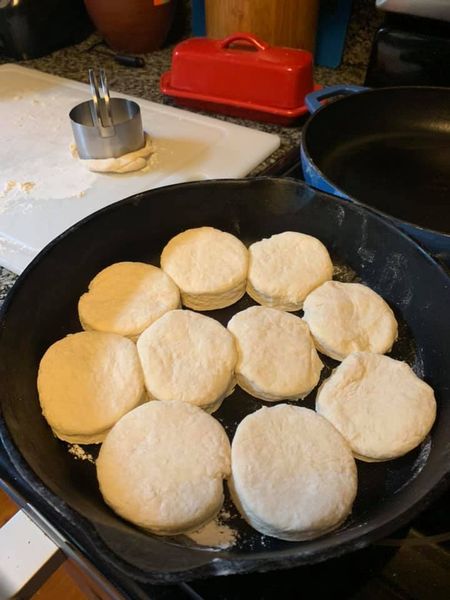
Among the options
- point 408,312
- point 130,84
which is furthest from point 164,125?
point 408,312

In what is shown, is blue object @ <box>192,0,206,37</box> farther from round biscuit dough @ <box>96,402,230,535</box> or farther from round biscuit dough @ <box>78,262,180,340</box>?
round biscuit dough @ <box>96,402,230,535</box>

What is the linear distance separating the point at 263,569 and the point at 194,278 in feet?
1.97

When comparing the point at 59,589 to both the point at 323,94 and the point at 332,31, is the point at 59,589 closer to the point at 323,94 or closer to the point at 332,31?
the point at 323,94

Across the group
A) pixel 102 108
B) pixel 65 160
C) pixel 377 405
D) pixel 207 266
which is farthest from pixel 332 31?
pixel 377 405

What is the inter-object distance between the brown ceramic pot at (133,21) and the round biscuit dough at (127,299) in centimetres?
117

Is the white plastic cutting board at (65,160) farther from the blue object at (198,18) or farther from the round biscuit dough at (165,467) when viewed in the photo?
the blue object at (198,18)

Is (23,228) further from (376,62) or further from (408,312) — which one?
(376,62)

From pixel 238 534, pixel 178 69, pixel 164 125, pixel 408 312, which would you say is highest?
pixel 178 69

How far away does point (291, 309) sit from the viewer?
103 cm

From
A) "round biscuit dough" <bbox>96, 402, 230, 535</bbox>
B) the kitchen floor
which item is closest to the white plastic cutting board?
"round biscuit dough" <bbox>96, 402, 230, 535</bbox>

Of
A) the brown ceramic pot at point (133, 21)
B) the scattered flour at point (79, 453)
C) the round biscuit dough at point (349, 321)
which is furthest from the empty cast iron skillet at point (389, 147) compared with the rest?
the brown ceramic pot at point (133, 21)

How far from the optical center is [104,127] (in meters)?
1.23

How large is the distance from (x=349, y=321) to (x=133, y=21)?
4.77ft

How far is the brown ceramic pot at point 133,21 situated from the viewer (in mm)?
1696
